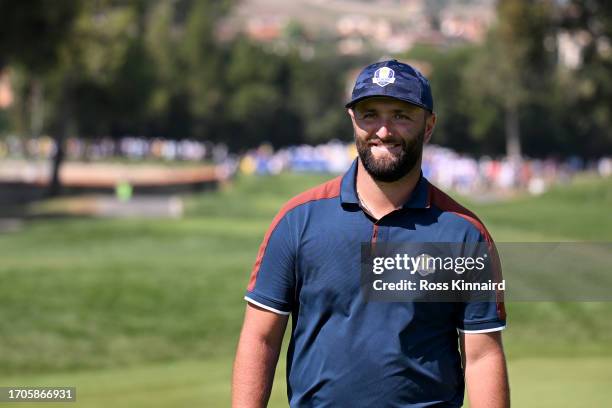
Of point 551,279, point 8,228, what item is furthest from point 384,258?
point 8,228

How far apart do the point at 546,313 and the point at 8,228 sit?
23.9 metres

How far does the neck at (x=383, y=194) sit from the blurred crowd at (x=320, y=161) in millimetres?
49415

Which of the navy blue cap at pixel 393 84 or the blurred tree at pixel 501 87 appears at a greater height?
the blurred tree at pixel 501 87

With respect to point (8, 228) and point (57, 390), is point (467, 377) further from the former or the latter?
point (8, 228)

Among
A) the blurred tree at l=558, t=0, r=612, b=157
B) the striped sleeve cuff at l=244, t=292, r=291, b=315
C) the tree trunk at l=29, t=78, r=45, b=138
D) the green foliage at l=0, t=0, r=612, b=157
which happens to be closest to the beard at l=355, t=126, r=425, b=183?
the striped sleeve cuff at l=244, t=292, r=291, b=315

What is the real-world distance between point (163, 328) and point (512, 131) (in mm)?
82565

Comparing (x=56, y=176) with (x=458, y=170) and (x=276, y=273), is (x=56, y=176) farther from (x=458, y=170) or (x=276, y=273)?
(x=276, y=273)

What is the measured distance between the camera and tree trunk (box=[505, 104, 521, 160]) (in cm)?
9481

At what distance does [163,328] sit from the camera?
632 inches

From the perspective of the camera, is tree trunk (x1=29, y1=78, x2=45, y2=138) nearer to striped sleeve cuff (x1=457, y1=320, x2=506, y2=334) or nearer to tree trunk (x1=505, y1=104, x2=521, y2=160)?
tree trunk (x1=505, y1=104, x2=521, y2=160)

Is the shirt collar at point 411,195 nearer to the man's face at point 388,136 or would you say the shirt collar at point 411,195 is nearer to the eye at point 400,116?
the man's face at point 388,136

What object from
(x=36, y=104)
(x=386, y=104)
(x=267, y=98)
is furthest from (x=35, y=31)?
(x=267, y=98)

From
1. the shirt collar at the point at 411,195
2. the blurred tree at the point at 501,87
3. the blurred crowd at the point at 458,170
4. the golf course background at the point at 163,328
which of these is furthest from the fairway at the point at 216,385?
the blurred tree at the point at 501,87

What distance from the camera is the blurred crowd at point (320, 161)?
2331 inches
